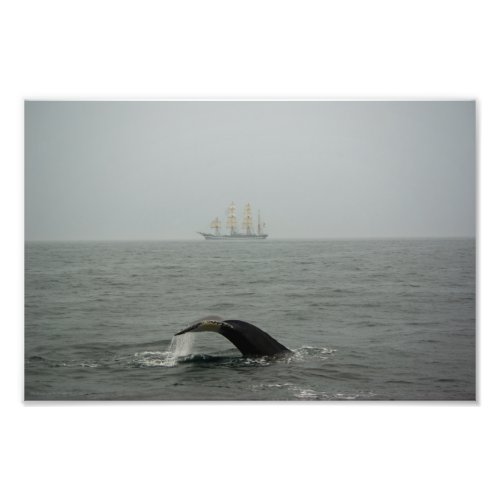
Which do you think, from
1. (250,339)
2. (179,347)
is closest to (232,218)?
(250,339)

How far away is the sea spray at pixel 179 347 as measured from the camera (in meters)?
7.42

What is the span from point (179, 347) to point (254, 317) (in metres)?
0.99

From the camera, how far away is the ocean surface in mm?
7191

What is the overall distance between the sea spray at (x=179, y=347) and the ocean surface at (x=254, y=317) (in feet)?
0.05

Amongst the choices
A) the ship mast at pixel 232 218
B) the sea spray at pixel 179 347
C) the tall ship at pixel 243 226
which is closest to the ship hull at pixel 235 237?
the tall ship at pixel 243 226

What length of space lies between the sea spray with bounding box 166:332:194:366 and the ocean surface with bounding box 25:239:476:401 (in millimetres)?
15

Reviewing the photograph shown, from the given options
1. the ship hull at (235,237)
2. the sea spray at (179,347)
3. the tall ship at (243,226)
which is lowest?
the sea spray at (179,347)

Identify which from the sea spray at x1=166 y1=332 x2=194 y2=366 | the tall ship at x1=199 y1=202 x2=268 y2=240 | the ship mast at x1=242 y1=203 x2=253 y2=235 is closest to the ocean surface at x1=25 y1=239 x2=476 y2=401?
the sea spray at x1=166 y1=332 x2=194 y2=366

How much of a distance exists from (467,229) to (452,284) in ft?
2.23

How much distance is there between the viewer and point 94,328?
7500mm

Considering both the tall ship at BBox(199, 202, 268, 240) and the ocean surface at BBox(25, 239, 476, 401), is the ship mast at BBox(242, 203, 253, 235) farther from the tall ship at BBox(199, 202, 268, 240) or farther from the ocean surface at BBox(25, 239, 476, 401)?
the ocean surface at BBox(25, 239, 476, 401)

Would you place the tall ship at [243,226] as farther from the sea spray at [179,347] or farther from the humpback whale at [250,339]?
the sea spray at [179,347]
